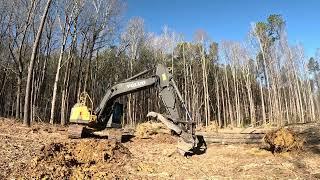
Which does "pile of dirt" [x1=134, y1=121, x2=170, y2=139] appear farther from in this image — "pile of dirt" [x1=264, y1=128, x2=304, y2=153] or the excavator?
"pile of dirt" [x1=264, y1=128, x2=304, y2=153]

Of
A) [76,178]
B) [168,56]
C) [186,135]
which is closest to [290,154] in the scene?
[186,135]

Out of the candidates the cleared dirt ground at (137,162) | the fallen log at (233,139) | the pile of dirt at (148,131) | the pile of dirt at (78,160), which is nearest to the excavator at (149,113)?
the cleared dirt ground at (137,162)

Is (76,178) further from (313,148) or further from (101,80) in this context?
(101,80)

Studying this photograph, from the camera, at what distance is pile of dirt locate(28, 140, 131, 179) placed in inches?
354

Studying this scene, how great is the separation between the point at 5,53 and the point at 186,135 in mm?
27495

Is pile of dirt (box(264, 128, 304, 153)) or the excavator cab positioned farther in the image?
the excavator cab

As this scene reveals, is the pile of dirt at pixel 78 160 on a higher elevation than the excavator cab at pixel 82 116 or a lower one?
lower

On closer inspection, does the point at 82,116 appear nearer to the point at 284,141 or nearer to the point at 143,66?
the point at 284,141

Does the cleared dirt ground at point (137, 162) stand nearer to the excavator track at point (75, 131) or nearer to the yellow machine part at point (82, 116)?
the excavator track at point (75, 131)

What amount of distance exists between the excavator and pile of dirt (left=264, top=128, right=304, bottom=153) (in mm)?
2616

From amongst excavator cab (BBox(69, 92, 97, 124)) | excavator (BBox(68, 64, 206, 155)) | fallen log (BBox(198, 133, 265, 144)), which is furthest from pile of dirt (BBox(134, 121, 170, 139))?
fallen log (BBox(198, 133, 265, 144))

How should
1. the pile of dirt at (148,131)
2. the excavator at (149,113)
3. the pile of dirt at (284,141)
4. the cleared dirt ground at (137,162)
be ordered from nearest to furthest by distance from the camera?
the cleared dirt ground at (137,162)
the excavator at (149,113)
the pile of dirt at (284,141)
the pile of dirt at (148,131)

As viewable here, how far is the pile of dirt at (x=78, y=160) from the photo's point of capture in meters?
9.00

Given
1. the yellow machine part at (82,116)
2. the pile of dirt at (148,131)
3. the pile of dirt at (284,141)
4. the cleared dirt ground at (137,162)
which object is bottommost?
the cleared dirt ground at (137,162)
